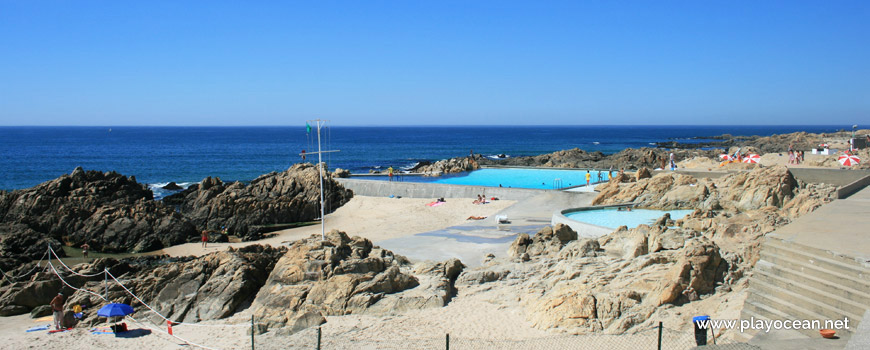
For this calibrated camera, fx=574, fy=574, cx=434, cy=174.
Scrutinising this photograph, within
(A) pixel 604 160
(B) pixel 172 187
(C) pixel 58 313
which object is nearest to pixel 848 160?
(C) pixel 58 313

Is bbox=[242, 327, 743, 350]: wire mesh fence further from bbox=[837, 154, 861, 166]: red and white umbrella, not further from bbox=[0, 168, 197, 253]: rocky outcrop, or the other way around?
A: bbox=[837, 154, 861, 166]: red and white umbrella

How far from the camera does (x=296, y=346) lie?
937 centimetres

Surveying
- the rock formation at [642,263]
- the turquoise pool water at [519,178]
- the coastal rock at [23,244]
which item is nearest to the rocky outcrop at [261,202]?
the turquoise pool water at [519,178]

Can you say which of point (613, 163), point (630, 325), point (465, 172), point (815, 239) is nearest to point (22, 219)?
point (465, 172)

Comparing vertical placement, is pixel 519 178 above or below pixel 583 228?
below

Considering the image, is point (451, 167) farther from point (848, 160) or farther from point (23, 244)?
point (23, 244)

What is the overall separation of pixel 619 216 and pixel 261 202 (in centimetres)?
1819

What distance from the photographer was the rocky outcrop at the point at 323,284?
11.4 meters

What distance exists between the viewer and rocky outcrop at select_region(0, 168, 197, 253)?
79.2 ft

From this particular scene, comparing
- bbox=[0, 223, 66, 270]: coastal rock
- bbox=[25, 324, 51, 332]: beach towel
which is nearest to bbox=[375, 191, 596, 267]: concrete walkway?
bbox=[25, 324, 51, 332]: beach towel

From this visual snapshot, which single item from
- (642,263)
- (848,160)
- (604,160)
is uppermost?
(848,160)

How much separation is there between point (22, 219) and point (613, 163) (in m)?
40.3

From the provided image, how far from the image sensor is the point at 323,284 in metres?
12.1

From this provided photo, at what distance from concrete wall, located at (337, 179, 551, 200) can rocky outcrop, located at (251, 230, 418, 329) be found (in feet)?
46.7
